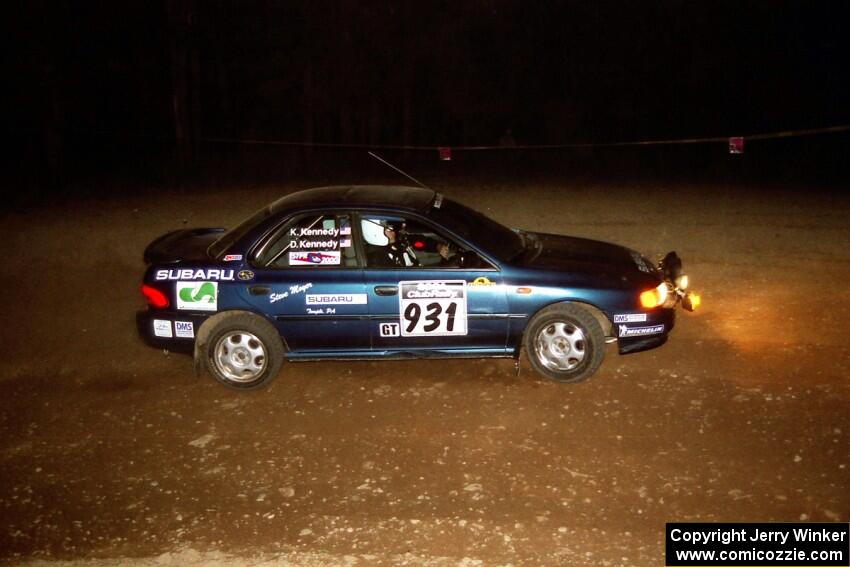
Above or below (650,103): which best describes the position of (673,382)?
below

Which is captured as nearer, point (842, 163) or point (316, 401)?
point (316, 401)

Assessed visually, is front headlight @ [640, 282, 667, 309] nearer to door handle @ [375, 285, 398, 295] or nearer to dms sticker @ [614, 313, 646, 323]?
dms sticker @ [614, 313, 646, 323]

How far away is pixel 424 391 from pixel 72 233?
8.76m

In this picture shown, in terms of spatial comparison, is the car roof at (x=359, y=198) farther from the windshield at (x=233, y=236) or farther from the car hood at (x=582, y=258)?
the car hood at (x=582, y=258)

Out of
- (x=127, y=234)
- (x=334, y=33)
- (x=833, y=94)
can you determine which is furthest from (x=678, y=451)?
(x=833, y=94)

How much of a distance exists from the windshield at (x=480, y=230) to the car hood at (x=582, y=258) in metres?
0.13

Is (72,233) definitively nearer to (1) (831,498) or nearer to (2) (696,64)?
(1) (831,498)

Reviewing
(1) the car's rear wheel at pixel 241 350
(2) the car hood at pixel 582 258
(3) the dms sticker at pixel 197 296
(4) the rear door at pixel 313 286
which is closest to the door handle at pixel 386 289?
(4) the rear door at pixel 313 286

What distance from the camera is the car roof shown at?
6375 mm

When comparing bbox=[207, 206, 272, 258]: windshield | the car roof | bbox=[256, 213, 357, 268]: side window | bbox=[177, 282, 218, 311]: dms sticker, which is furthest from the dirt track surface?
the car roof

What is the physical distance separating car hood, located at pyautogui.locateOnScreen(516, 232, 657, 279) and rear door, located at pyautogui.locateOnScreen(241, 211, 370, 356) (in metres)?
1.37

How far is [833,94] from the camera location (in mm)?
32406

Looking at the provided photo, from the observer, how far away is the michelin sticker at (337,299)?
617 centimetres

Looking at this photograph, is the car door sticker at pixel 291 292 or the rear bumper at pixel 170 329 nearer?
the car door sticker at pixel 291 292
